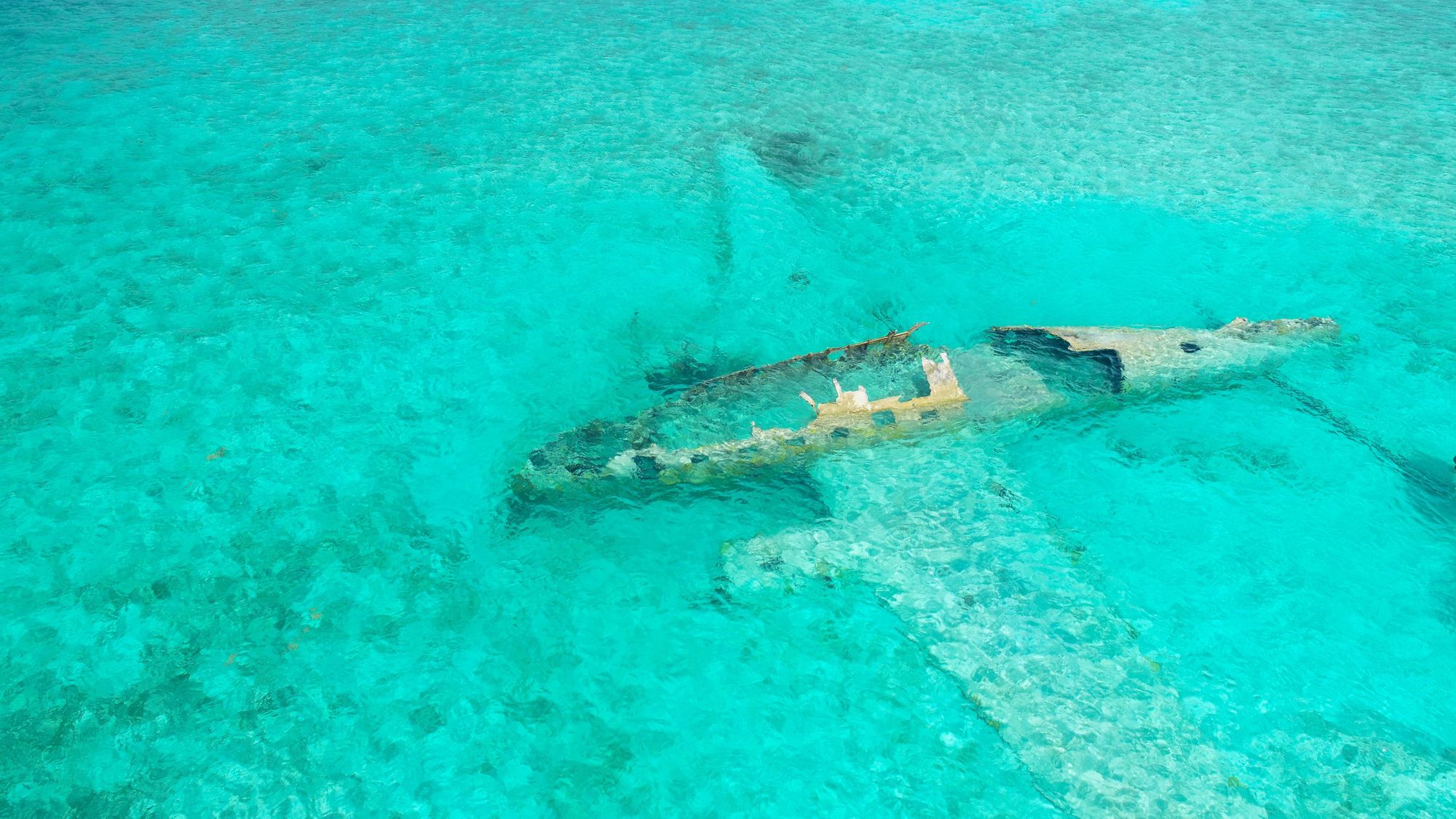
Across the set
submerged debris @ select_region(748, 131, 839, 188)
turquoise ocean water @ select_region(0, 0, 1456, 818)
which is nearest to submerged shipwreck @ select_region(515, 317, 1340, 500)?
turquoise ocean water @ select_region(0, 0, 1456, 818)

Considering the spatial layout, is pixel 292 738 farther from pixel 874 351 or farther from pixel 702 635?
pixel 874 351

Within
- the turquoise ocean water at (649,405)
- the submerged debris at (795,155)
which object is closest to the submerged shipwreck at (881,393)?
the turquoise ocean water at (649,405)

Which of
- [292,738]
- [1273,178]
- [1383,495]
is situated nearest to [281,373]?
[292,738]

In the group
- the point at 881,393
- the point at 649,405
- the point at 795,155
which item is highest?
the point at 795,155

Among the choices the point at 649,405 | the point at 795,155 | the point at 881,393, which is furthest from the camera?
the point at 795,155

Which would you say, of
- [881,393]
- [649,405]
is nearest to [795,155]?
[881,393]

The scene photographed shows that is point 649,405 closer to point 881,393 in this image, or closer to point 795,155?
point 881,393
